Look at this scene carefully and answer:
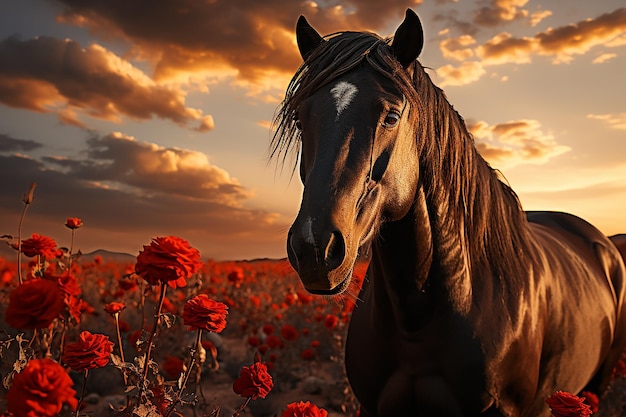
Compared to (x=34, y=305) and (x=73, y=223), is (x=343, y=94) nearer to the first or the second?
(x=34, y=305)

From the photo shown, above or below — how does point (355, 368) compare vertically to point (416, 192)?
below

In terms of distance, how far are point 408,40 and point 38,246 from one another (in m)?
2.49

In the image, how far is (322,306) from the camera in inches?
344

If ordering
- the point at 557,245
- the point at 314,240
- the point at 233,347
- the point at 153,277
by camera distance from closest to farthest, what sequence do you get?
the point at 314,240, the point at 153,277, the point at 557,245, the point at 233,347

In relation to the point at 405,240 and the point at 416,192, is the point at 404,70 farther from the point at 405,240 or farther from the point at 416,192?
the point at 405,240

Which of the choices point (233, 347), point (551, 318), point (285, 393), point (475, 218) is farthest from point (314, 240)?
point (233, 347)

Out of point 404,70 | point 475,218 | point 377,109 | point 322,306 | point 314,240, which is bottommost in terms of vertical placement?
point 322,306

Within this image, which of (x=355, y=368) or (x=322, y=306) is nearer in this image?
(x=355, y=368)

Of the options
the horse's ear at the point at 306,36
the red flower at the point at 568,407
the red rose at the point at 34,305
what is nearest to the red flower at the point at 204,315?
the red rose at the point at 34,305

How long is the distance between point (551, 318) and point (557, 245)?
3.38 ft

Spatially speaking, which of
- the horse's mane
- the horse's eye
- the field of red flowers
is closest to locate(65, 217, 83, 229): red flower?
the field of red flowers

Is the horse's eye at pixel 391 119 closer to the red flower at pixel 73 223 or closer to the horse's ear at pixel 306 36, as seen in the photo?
the horse's ear at pixel 306 36

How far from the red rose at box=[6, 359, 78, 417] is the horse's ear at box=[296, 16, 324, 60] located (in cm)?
201

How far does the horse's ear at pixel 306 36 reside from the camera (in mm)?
2777
